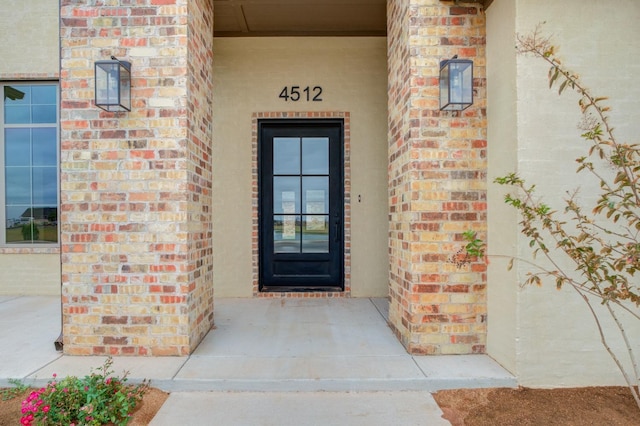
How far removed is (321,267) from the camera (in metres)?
4.94

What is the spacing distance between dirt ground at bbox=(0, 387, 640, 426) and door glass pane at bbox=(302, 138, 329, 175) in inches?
125

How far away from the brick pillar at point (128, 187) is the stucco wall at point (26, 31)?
2575 mm

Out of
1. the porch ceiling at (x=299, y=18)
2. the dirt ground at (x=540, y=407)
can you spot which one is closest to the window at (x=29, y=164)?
the porch ceiling at (x=299, y=18)

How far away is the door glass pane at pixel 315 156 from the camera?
4.93 meters

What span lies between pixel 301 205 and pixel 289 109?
125 centimetres

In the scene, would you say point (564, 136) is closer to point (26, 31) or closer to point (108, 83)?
point (108, 83)

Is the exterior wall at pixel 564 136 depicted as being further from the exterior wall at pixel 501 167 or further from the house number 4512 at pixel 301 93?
the house number 4512 at pixel 301 93

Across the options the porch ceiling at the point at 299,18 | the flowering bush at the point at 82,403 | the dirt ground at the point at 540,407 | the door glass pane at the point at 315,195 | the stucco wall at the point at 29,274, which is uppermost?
the porch ceiling at the point at 299,18

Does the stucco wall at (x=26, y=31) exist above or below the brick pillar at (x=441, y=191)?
above

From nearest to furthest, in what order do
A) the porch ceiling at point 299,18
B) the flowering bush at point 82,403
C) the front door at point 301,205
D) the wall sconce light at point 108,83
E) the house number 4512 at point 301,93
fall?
1. the flowering bush at point 82,403
2. the wall sconce light at point 108,83
3. the porch ceiling at point 299,18
4. the house number 4512 at point 301,93
5. the front door at point 301,205

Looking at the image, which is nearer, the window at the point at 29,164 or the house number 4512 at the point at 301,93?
the house number 4512 at the point at 301,93

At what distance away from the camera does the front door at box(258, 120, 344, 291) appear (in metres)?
4.91

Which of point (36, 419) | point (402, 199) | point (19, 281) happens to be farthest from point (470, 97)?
point (19, 281)

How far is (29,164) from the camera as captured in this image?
5.07m
